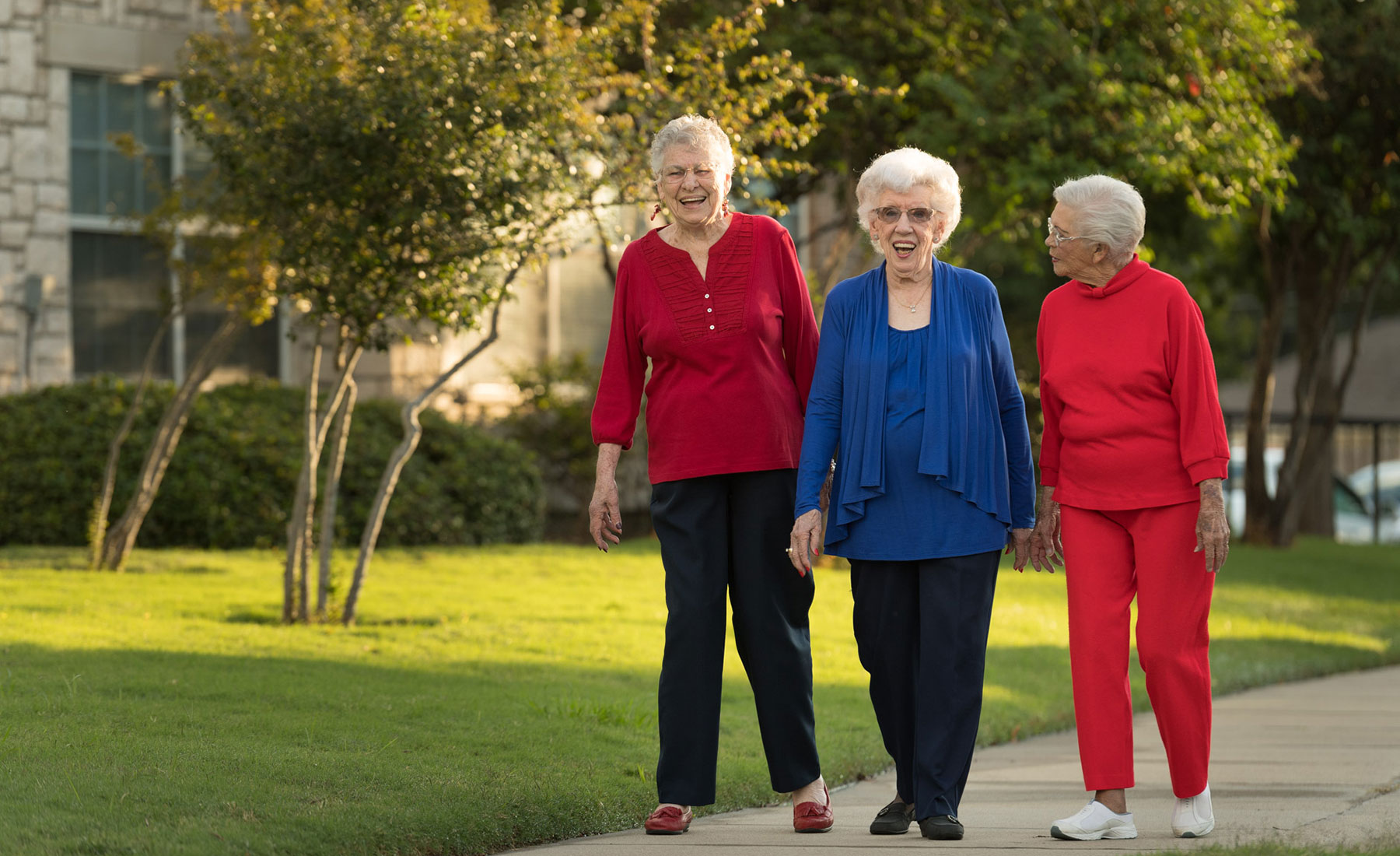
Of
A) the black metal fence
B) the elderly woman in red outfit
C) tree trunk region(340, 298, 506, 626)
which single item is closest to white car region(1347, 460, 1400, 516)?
the black metal fence

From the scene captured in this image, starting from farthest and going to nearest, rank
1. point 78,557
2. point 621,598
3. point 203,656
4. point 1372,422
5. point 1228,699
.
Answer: point 1372,422
point 78,557
point 621,598
point 1228,699
point 203,656

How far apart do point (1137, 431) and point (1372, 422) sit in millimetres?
20363

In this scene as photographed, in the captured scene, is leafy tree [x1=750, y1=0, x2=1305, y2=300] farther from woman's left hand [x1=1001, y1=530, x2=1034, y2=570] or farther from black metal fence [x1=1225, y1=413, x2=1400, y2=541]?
black metal fence [x1=1225, y1=413, x2=1400, y2=541]

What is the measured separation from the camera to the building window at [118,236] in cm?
1401

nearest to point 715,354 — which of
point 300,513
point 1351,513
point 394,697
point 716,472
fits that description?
point 716,472

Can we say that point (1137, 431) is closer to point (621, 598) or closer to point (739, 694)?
point (739, 694)

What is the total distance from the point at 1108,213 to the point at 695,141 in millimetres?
1181

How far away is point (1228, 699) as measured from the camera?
333 inches

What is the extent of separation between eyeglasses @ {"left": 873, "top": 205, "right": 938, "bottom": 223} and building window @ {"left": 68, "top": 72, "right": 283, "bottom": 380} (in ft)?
35.0

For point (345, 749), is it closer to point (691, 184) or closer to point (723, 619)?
point (723, 619)

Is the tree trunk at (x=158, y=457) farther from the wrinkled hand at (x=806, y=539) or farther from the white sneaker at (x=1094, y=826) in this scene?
the white sneaker at (x=1094, y=826)

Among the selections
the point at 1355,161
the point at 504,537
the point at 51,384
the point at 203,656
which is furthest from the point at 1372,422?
the point at 203,656

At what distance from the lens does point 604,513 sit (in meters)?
4.70

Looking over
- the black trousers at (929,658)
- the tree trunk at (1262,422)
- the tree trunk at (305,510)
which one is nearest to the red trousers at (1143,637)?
the black trousers at (929,658)
